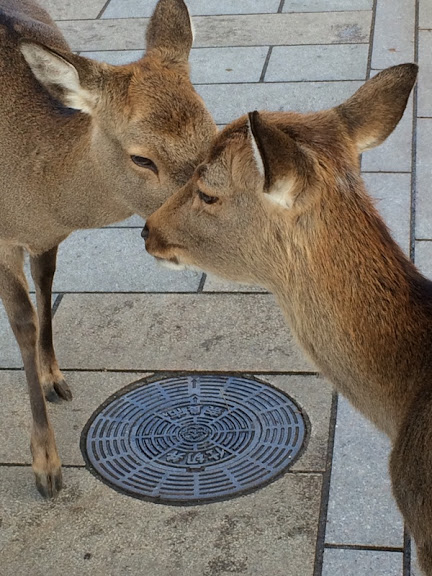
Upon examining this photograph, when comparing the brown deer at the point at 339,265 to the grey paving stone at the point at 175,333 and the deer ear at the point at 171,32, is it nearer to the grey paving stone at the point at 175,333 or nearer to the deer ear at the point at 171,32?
the deer ear at the point at 171,32

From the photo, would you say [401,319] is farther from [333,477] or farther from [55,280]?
[55,280]

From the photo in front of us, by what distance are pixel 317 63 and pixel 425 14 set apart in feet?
4.44

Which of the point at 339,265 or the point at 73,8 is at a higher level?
the point at 339,265

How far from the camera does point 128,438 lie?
494 centimetres

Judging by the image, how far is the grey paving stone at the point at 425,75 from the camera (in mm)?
7629

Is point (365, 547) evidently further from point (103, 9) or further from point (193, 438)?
point (103, 9)

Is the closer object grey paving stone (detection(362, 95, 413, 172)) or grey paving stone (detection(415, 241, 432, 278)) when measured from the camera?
grey paving stone (detection(415, 241, 432, 278))

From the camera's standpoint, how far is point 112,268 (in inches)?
249

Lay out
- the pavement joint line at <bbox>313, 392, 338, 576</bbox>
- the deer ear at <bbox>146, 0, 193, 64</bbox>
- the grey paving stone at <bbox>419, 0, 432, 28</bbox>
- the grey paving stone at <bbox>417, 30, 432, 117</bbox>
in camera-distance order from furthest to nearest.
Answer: the grey paving stone at <bbox>419, 0, 432, 28</bbox> < the grey paving stone at <bbox>417, 30, 432, 117</bbox> < the deer ear at <bbox>146, 0, 193, 64</bbox> < the pavement joint line at <bbox>313, 392, 338, 576</bbox>

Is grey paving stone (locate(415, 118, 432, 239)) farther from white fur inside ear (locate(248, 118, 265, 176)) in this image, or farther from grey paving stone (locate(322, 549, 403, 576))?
white fur inside ear (locate(248, 118, 265, 176))

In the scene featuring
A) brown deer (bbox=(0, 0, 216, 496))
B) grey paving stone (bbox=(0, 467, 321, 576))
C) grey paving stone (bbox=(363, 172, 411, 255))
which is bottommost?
grey paving stone (bbox=(363, 172, 411, 255))

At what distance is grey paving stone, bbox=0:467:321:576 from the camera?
13.7 feet

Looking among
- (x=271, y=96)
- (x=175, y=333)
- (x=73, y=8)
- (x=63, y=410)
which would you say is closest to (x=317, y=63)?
(x=271, y=96)

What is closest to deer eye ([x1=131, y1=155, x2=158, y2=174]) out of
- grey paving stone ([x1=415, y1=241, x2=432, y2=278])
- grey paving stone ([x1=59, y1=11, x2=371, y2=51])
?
grey paving stone ([x1=415, y1=241, x2=432, y2=278])
